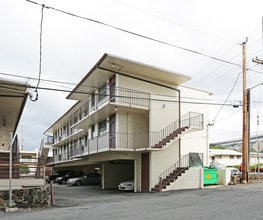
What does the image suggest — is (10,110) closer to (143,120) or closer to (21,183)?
(21,183)

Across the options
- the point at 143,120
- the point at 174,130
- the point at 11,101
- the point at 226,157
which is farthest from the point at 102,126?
the point at 226,157

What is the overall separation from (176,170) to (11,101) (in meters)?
13.1

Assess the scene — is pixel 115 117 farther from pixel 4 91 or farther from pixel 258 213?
pixel 258 213

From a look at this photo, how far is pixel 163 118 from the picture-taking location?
83.8 feet

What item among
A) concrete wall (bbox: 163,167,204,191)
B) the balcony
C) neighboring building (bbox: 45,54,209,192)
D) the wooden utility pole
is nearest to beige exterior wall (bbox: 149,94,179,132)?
neighboring building (bbox: 45,54,209,192)

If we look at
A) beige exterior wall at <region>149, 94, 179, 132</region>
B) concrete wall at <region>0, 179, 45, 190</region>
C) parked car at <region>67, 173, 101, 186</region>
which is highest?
beige exterior wall at <region>149, 94, 179, 132</region>

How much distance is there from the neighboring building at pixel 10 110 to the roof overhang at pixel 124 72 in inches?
176

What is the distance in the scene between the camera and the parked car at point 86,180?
124ft

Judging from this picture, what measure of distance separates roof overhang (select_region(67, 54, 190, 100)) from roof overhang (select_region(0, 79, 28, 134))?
4333mm

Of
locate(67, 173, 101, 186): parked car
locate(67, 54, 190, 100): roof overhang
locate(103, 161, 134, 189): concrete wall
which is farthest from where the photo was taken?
locate(67, 173, 101, 186): parked car

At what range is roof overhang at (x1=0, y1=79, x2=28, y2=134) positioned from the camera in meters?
14.1

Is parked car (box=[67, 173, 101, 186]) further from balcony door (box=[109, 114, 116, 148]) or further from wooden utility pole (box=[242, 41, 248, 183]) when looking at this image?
wooden utility pole (box=[242, 41, 248, 183])

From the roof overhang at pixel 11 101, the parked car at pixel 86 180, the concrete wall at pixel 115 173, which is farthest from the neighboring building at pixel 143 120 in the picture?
the parked car at pixel 86 180

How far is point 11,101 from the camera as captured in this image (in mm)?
17828
